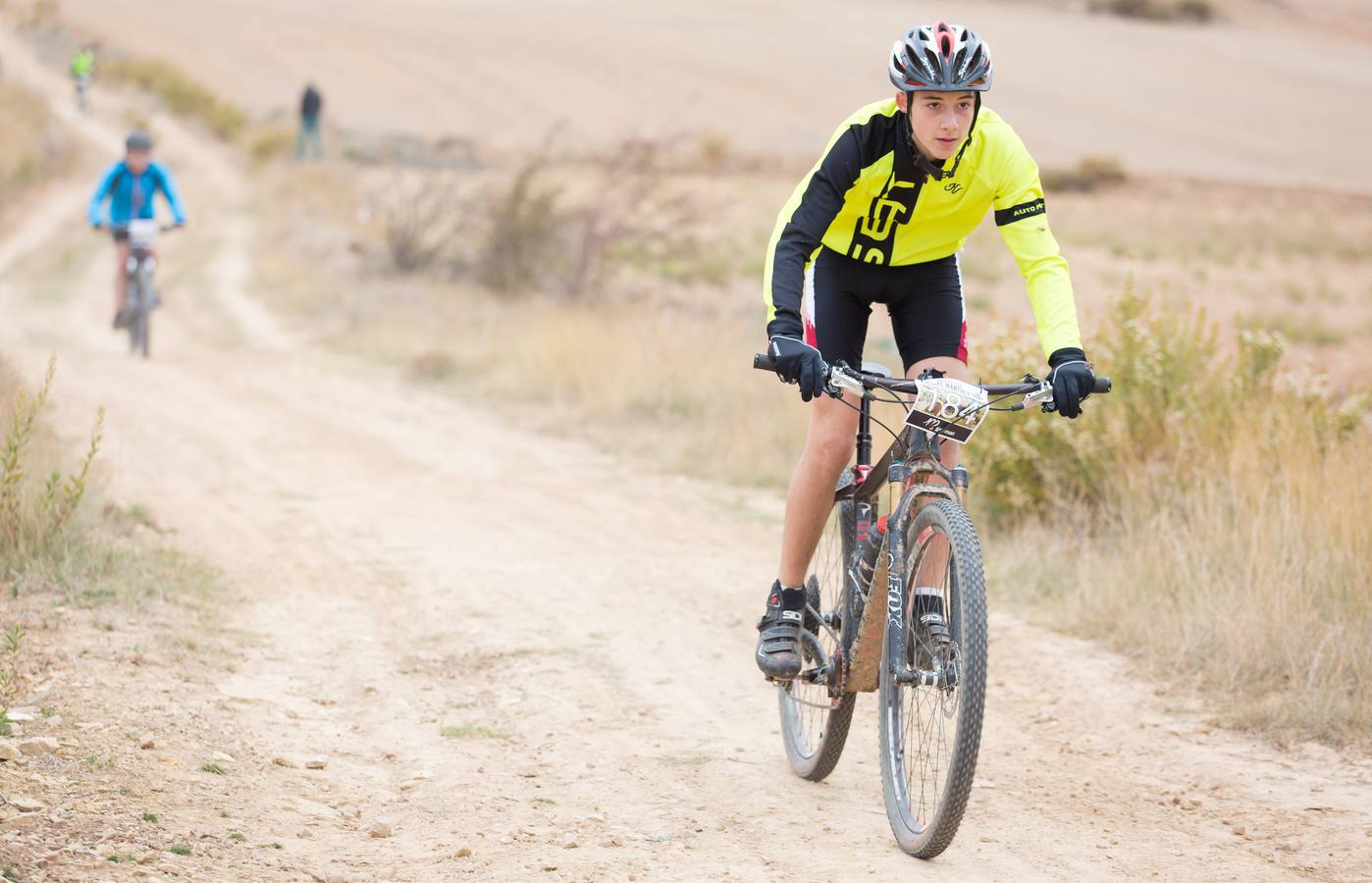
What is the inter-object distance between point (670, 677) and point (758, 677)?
1.30 feet

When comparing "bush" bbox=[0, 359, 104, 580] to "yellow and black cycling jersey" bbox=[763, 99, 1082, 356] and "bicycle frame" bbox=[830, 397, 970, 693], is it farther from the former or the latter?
"bicycle frame" bbox=[830, 397, 970, 693]

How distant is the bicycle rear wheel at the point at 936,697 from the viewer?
3.45 metres

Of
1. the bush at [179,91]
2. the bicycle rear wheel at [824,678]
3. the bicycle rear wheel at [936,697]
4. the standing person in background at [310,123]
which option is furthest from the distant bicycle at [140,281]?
the bush at [179,91]

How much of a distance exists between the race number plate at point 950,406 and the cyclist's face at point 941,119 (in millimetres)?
744

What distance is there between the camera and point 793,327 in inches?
152

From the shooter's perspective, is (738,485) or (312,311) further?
(312,311)

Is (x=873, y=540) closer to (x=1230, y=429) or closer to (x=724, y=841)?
(x=724, y=841)

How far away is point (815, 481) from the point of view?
14.1 feet

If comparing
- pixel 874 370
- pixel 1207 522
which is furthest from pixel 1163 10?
pixel 874 370

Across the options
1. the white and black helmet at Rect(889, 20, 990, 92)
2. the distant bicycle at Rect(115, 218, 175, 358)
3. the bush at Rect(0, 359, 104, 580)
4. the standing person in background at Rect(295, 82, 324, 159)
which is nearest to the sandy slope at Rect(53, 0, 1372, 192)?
the standing person in background at Rect(295, 82, 324, 159)

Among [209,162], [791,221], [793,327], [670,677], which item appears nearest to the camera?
[793,327]

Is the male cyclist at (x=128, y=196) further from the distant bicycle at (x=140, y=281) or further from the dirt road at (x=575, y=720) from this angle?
the dirt road at (x=575, y=720)

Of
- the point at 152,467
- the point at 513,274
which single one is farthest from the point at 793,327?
the point at 513,274

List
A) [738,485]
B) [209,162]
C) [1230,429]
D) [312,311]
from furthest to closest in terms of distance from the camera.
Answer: [209,162]
[312,311]
[738,485]
[1230,429]
